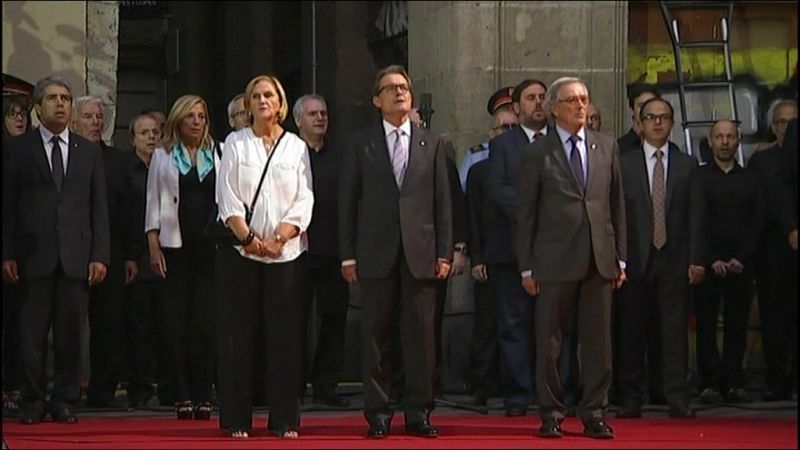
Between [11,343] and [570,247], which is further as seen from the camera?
[11,343]

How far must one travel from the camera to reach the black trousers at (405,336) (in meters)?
12.0

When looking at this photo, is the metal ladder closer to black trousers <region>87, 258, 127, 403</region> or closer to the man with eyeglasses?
the man with eyeglasses

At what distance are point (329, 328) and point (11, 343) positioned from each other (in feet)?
7.47

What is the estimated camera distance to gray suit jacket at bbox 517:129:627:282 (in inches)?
466

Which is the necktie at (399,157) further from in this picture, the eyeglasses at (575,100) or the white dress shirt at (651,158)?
the white dress shirt at (651,158)

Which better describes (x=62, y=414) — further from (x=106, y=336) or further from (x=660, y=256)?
(x=660, y=256)

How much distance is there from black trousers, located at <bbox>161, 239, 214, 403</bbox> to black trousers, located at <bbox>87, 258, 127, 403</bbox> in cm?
129

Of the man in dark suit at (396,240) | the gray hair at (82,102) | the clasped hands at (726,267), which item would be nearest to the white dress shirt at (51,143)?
the gray hair at (82,102)

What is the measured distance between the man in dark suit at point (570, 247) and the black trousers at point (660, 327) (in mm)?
1675

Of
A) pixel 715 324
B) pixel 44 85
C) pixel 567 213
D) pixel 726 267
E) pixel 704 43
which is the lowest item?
pixel 715 324

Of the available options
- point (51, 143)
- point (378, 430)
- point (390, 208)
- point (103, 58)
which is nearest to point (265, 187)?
point (390, 208)

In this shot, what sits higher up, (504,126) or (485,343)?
(504,126)

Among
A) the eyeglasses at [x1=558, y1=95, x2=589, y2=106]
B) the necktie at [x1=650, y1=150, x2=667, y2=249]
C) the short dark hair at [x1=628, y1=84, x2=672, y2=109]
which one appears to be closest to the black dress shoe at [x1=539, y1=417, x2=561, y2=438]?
the eyeglasses at [x1=558, y1=95, x2=589, y2=106]

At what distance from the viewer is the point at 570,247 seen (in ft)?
38.8
